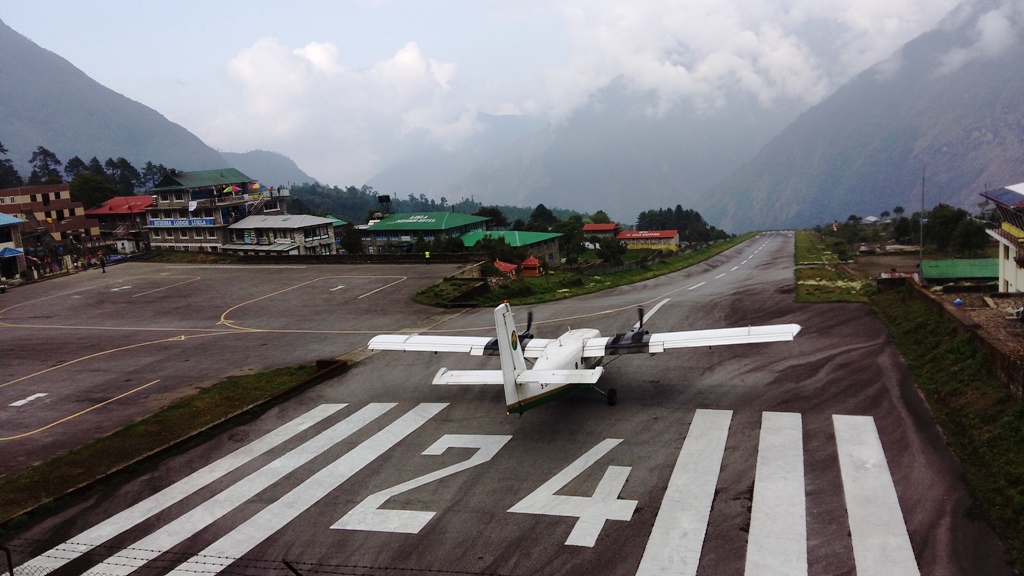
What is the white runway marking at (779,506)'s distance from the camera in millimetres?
14047

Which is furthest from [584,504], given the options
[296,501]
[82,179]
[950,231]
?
[82,179]

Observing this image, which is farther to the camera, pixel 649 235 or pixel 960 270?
pixel 649 235

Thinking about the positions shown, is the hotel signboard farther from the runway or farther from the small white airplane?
the small white airplane

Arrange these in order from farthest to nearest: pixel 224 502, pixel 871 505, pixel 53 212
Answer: pixel 53 212
pixel 224 502
pixel 871 505

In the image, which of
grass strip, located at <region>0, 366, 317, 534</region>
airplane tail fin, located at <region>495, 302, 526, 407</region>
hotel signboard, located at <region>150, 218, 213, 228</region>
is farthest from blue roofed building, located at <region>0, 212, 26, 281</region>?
airplane tail fin, located at <region>495, 302, 526, 407</region>

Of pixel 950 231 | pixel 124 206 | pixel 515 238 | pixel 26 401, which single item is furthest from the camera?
pixel 124 206

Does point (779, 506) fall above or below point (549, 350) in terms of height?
below

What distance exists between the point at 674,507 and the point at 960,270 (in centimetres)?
4287

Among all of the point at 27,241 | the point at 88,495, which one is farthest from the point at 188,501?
the point at 27,241

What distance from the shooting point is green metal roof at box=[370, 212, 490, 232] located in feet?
348

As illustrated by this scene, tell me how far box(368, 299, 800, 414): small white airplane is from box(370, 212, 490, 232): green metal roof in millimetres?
79490

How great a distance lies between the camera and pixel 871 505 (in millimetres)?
15922

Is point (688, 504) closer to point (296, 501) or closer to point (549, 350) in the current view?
point (549, 350)

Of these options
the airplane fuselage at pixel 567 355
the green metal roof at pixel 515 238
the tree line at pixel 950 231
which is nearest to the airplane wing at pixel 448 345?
the airplane fuselage at pixel 567 355
